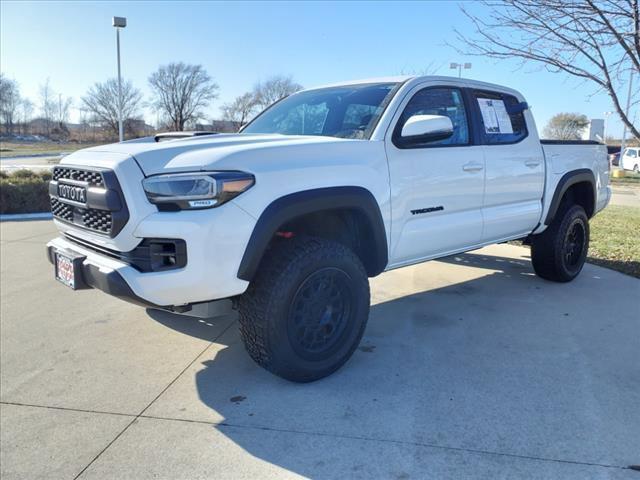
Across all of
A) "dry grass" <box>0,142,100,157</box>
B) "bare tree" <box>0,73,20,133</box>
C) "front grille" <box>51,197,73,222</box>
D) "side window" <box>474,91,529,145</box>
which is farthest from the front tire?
"bare tree" <box>0,73,20,133</box>

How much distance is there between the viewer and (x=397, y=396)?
3.11m

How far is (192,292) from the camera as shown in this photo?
2.71m

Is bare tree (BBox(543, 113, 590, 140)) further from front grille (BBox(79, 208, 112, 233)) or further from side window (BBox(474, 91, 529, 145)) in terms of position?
front grille (BBox(79, 208, 112, 233))

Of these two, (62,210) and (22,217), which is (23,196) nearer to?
(22,217)

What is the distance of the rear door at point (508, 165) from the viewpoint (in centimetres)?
441

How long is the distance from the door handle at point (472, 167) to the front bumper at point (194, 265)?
2.02 m

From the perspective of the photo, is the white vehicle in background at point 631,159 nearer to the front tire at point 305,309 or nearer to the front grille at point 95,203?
the front tire at point 305,309

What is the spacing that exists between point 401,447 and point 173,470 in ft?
3.63

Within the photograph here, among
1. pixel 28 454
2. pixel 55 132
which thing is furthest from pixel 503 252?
pixel 55 132

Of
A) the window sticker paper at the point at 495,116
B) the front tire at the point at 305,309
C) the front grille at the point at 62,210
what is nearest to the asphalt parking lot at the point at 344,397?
the front tire at the point at 305,309

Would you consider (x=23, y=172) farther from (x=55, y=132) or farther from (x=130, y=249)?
(x=55, y=132)

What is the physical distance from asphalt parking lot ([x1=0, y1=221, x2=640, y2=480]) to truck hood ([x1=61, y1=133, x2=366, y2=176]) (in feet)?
4.59

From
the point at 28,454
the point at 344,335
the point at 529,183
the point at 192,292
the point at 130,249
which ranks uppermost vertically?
the point at 529,183

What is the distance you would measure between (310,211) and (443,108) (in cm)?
176
